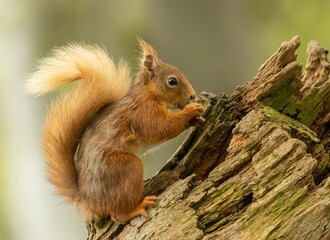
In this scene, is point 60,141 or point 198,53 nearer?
point 60,141

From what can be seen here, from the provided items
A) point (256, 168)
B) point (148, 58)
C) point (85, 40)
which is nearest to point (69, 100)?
point (148, 58)

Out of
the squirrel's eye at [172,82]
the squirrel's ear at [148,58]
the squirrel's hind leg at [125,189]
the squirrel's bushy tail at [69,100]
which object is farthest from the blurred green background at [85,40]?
the squirrel's hind leg at [125,189]

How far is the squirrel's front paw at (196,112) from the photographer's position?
1748 millimetres

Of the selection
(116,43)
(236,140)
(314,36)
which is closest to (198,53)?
Result: (116,43)

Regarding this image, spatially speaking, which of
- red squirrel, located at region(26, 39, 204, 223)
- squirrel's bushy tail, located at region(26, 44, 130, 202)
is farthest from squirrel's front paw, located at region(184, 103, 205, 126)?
squirrel's bushy tail, located at region(26, 44, 130, 202)

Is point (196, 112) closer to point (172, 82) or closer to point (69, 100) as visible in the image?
point (172, 82)

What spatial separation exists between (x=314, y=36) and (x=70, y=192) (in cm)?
325

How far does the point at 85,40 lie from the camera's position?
119 inches

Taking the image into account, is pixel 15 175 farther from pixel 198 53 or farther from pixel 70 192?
pixel 70 192

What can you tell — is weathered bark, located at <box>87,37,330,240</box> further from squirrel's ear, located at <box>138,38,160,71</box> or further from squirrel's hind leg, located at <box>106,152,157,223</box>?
squirrel's ear, located at <box>138,38,160,71</box>

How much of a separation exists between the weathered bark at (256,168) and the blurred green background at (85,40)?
830 millimetres

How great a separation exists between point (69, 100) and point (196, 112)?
1.28 ft

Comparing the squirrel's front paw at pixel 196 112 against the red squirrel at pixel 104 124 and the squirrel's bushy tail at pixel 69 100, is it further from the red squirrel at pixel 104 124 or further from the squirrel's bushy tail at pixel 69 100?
the squirrel's bushy tail at pixel 69 100

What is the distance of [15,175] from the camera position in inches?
119
